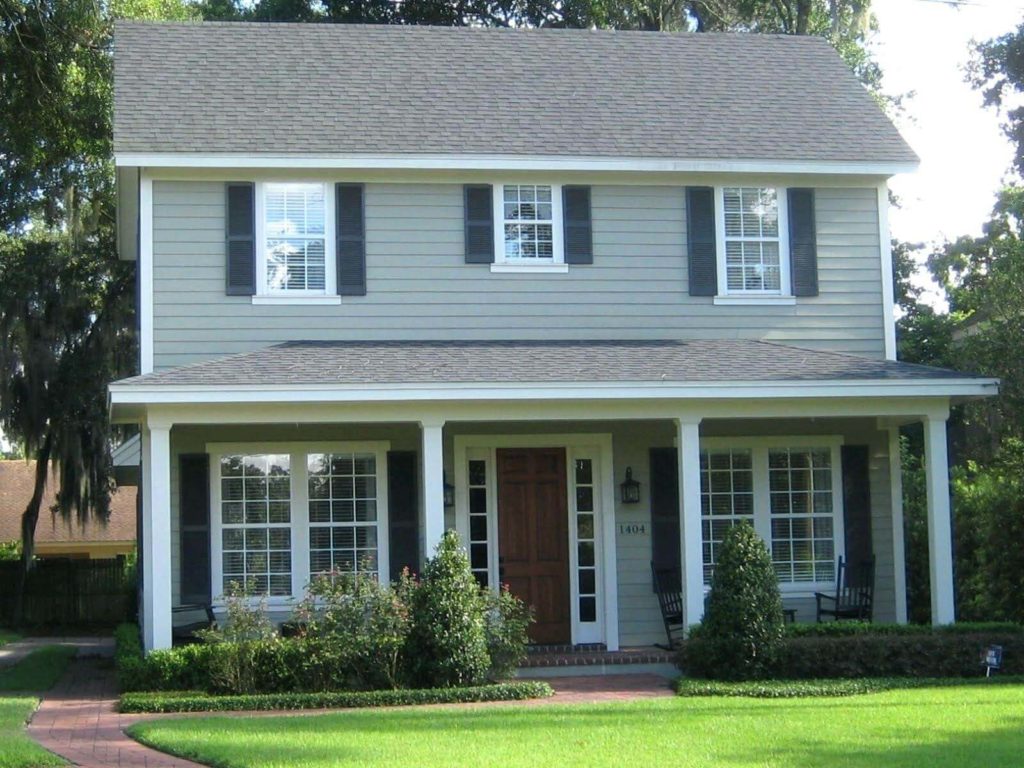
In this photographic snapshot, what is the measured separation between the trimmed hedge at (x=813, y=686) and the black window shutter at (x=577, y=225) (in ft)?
16.8

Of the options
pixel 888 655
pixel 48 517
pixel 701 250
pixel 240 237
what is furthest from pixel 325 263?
pixel 48 517

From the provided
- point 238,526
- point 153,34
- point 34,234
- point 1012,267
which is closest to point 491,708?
point 238,526

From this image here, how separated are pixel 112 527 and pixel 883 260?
1092 inches

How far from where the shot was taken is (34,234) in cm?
2772

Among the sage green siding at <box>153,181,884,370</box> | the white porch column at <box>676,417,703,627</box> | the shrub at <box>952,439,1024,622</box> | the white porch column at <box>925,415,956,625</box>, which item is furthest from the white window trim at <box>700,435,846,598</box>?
the shrub at <box>952,439,1024,622</box>

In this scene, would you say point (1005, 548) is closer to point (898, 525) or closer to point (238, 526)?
point (898, 525)

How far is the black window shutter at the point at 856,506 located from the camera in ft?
54.0

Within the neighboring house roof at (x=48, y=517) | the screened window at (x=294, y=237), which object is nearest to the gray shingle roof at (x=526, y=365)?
the screened window at (x=294, y=237)

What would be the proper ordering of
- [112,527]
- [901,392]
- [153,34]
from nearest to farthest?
1. [901,392]
2. [153,34]
3. [112,527]

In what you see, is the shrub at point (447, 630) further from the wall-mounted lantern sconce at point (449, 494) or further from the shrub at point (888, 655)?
the shrub at point (888, 655)

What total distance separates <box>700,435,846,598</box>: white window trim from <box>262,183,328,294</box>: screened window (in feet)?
15.9

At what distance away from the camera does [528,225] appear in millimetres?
16297

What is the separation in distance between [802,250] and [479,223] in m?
3.81

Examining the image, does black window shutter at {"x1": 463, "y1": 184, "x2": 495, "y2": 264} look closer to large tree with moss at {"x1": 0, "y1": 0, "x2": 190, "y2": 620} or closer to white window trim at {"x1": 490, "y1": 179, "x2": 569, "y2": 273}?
white window trim at {"x1": 490, "y1": 179, "x2": 569, "y2": 273}
